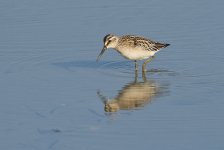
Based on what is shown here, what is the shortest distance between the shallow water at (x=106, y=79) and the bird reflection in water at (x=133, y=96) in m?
0.02

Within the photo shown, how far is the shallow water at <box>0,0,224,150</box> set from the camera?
11.7 meters

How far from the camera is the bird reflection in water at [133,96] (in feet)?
43.9

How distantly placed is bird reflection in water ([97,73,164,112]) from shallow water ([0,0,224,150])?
2cm

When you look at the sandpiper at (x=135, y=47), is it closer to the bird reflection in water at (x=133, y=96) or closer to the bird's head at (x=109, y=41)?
the bird's head at (x=109, y=41)

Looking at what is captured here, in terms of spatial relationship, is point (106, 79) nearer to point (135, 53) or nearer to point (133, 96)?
point (133, 96)

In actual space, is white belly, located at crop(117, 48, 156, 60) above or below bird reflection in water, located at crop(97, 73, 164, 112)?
above

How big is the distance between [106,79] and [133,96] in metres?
1.27

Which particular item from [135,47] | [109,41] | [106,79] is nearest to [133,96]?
[106,79]

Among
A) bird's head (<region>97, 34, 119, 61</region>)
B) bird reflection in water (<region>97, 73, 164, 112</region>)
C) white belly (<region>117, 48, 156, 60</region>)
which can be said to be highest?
bird's head (<region>97, 34, 119, 61</region>)

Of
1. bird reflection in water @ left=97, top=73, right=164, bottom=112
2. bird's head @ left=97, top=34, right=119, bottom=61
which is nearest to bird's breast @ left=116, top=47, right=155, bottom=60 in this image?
bird's head @ left=97, top=34, right=119, bottom=61

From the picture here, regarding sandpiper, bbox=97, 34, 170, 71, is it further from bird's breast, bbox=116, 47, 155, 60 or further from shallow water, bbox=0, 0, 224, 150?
shallow water, bbox=0, 0, 224, 150

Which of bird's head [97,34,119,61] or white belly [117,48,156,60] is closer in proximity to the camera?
bird's head [97,34,119,61]

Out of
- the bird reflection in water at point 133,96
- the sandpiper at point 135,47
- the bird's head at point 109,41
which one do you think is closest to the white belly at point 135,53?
the sandpiper at point 135,47

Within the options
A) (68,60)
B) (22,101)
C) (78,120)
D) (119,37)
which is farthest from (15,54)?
(78,120)
